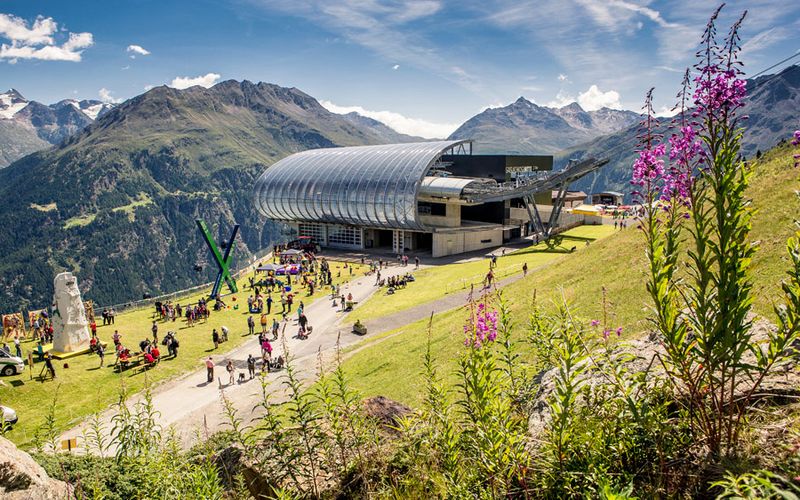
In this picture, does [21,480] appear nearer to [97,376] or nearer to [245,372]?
[245,372]

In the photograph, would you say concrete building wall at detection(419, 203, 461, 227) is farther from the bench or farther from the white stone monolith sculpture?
the white stone monolith sculpture

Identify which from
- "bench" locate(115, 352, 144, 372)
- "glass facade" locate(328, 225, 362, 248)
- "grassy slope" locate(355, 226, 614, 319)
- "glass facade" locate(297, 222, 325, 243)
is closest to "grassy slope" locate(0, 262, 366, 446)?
"bench" locate(115, 352, 144, 372)

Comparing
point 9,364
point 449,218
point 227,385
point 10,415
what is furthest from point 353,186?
point 10,415

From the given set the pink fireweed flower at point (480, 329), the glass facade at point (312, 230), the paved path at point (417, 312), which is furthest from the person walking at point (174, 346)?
the glass facade at point (312, 230)

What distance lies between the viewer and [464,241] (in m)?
66.8

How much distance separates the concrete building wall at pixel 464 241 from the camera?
65438mm

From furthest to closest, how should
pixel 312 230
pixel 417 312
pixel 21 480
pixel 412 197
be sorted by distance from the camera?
pixel 312 230, pixel 412 197, pixel 417 312, pixel 21 480

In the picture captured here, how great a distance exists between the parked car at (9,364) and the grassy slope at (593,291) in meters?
19.7

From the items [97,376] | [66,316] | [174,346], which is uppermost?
[66,316]

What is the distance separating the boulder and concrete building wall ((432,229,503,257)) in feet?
188

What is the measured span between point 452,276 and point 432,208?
1046 inches

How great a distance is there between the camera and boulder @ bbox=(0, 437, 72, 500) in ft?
28.9

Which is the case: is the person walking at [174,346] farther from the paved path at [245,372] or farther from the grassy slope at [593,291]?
the grassy slope at [593,291]

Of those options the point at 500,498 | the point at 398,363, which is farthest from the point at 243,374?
the point at 500,498
